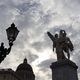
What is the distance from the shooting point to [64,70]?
22.1 m

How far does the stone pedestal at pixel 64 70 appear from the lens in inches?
862

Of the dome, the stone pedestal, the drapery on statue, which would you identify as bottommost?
the stone pedestal

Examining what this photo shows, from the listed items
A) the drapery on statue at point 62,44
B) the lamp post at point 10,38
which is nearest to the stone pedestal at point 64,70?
the drapery on statue at point 62,44

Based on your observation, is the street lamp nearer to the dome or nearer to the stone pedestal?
the stone pedestal

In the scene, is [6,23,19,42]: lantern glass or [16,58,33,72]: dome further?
[16,58,33,72]: dome

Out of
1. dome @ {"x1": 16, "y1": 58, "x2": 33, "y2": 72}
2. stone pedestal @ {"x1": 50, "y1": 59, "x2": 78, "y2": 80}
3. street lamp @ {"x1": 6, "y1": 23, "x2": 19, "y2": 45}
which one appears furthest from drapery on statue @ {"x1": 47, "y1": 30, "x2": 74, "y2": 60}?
dome @ {"x1": 16, "y1": 58, "x2": 33, "y2": 72}

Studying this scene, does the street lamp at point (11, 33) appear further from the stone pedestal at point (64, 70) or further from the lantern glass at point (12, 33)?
the stone pedestal at point (64, 70)

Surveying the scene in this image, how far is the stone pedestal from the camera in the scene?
21906 mm

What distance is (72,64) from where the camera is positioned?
22234mm

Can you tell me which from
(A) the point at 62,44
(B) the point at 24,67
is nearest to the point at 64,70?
(A) the point at 62,44

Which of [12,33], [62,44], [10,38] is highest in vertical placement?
[62,44]

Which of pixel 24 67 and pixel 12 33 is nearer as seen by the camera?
pixel 12 33

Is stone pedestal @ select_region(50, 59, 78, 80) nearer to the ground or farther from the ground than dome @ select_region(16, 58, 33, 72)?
nearer to the ground

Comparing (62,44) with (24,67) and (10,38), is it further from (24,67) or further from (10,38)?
(24,67)
